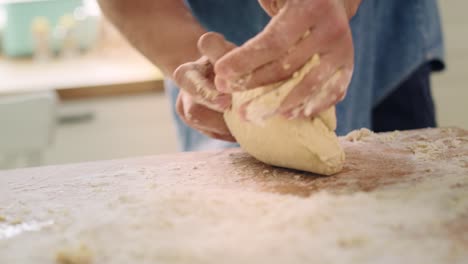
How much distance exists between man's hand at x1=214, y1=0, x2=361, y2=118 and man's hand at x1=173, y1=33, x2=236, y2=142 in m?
0.05

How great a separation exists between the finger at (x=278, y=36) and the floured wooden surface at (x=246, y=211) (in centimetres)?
17

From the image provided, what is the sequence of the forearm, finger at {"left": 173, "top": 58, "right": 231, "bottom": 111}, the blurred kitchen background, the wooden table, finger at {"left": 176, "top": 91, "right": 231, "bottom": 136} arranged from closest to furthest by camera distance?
finger at {"left": 173, "top": 58, "right": 231, "bottom": 111}, finger at {"left": 176, "top": 91, "right": 231, "bottom": 136}, the forearm, the blurred kitchen background, the wooden table

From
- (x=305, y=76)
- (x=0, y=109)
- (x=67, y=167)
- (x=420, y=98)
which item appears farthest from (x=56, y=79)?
(x=305, y=76)

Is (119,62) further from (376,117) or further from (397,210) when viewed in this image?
(397,210)

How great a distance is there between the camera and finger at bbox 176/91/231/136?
90 cm

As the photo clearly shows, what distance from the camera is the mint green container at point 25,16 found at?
2.48m

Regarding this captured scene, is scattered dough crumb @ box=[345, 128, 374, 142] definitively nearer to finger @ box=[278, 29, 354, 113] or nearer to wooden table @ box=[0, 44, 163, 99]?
finger @ box=[278, 29, 354, 113]

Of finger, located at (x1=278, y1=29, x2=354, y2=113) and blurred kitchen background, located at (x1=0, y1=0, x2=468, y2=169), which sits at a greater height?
finger, located at (x1=278, y1=29, x2=354, y2=113)

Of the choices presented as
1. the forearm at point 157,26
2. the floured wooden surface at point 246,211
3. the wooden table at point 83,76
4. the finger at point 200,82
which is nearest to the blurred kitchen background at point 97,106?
the wooden table at point 83,76

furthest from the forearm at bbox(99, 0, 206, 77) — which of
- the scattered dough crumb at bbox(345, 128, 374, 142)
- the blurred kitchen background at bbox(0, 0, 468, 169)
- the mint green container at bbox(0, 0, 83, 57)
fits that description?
the mint green container at bbox(0, 0, 83, 57)

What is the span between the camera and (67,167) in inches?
35.6

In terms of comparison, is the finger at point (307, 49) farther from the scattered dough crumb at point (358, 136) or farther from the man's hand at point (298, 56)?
the scattered dough crumb at point (358, 136)

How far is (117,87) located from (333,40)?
1408mm

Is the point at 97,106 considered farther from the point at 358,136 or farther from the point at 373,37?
the point at 358,136
